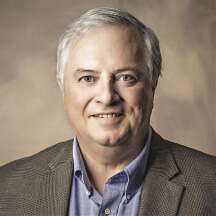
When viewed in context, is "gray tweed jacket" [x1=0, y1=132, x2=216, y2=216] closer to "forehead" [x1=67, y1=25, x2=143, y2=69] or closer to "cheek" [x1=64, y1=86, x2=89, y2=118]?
"cheek" [x1=64, y1=86, x2=89, y2=118]

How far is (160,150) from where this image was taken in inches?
127

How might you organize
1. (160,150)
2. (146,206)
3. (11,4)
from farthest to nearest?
(11,4), (160,150), (146,206)

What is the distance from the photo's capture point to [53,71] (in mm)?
4363

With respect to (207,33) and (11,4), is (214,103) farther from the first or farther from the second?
(11,4)

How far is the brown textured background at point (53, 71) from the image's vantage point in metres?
4.34

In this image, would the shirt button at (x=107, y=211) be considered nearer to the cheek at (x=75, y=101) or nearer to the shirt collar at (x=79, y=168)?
the shirt collar at (x=79, y=168)

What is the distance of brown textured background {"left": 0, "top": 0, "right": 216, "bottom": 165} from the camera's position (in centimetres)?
434

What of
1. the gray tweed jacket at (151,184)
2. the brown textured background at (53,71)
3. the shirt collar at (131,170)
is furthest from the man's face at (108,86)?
the brown textured background at (53,71)

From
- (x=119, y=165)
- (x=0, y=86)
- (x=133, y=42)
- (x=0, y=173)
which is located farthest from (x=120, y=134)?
(x=0, y=86)

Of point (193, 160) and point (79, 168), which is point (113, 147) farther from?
point (193, 160)

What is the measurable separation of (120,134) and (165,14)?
162 centimetres

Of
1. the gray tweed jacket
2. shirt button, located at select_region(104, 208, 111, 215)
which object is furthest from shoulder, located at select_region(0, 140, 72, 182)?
shirt button, located at select_region(104, 208, 111, 215)

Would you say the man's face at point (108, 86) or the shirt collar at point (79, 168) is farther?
the shirt collar at point (79, 168)

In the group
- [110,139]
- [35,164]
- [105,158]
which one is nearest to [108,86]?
[110,139]
